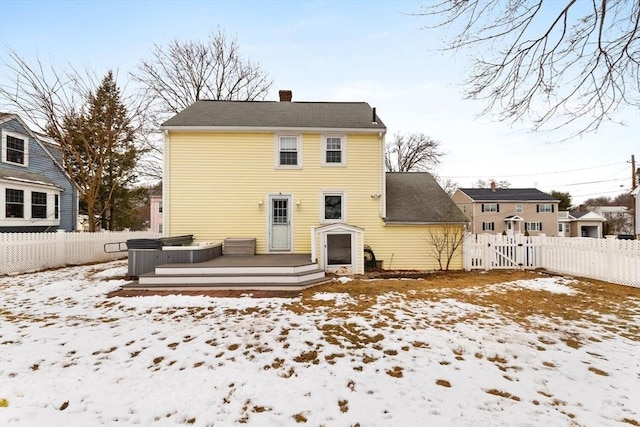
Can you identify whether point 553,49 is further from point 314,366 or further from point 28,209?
point 28,209

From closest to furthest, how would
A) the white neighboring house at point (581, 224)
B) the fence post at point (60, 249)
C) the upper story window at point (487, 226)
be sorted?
the fence post at point (60, 249)
the upper story window at point (487, 226)
the white neighboring house at point (581, 224)

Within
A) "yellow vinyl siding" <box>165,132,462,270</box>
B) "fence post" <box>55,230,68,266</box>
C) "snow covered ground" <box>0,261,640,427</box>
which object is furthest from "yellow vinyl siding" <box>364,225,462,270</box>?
"fence post" <box>55,230,68,266</box>

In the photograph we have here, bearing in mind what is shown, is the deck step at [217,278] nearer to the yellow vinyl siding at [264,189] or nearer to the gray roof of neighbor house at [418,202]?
the yellow vinyl siding at [264,189]

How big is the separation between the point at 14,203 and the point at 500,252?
22072 mm

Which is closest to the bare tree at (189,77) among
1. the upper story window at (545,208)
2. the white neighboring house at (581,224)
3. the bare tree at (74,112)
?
the bare tree at (74,112)

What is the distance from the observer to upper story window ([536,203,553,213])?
34031 mm

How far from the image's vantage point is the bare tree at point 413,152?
A: 28.1m

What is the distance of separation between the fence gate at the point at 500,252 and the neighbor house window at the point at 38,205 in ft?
69.1

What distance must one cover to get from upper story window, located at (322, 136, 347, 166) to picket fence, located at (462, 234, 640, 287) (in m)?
5.73

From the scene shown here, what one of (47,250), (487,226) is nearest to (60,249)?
(47,250)

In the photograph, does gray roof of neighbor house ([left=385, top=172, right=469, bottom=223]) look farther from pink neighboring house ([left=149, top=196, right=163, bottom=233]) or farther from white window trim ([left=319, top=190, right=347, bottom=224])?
pink neighboring house ([left=149, top=196, right=163, bottom=233])

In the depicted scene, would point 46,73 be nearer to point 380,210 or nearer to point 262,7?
point 262,7

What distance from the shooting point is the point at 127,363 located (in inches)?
134

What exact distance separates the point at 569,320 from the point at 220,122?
458 inches
